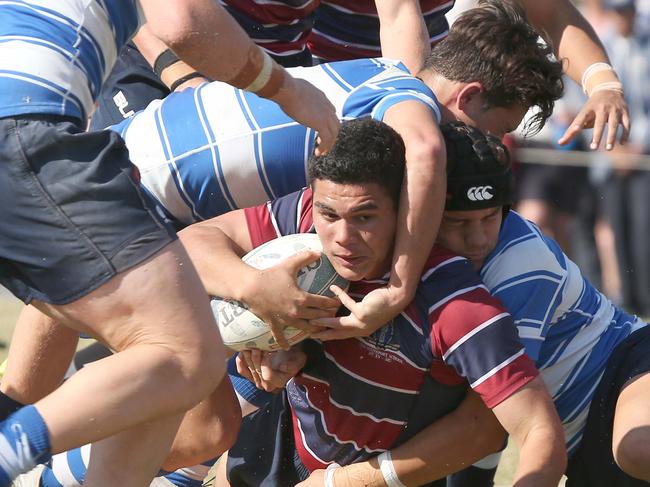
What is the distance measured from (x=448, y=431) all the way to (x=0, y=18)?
1.72m

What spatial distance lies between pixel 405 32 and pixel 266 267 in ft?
4.05

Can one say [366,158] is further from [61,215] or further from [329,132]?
[61,215]

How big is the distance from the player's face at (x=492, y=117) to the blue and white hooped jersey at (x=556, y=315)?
0.33 m

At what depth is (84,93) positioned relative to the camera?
326 cm

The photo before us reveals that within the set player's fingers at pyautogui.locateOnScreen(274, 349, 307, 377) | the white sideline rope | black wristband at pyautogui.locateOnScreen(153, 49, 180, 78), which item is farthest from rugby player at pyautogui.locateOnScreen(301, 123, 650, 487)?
the white sideline rope

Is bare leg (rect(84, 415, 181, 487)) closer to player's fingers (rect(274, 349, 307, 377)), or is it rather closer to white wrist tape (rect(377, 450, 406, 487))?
player's fingers (rect(274, 349, 307, 377))

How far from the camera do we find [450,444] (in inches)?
149

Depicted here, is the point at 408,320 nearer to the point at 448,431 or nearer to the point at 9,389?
the point at 448,431

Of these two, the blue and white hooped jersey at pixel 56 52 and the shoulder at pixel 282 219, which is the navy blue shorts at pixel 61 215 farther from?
the shoulder at pixel 282 219

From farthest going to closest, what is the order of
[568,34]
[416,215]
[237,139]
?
[568,34] < [237,139] < [416,215]

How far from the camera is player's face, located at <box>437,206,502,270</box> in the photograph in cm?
385

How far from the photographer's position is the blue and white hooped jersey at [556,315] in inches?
151

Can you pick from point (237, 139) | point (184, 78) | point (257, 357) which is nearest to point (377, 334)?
point (257, 357)

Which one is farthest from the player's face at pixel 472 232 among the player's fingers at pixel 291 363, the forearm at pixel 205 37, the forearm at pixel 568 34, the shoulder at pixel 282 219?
the forearm at pixel 568 34
